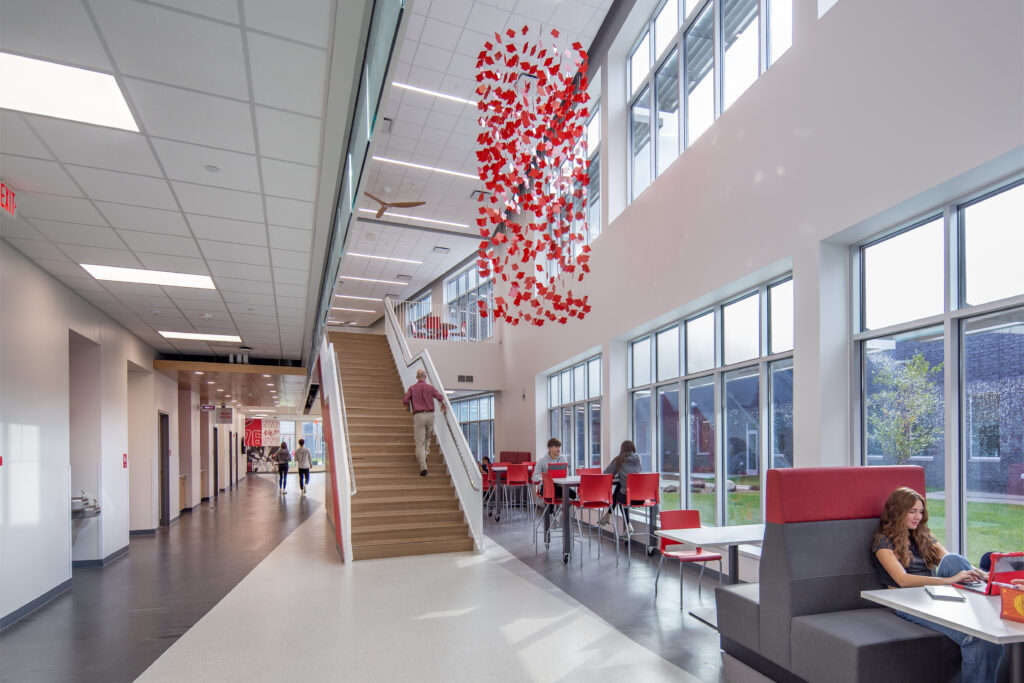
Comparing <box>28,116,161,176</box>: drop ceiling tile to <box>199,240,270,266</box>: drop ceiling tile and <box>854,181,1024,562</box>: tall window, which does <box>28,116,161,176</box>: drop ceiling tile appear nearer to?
<box>199,240,270,266</box>: drop ceiling tile

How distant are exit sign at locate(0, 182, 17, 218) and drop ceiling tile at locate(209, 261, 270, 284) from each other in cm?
174

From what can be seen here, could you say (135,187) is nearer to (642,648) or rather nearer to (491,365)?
(642,648)

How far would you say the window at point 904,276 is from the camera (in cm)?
382

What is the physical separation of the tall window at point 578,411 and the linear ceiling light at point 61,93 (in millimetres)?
7778

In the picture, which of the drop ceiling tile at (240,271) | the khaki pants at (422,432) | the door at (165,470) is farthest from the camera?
the door at (165,470)

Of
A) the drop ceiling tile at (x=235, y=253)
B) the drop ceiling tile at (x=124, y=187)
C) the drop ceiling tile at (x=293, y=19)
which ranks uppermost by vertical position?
the drop ceiling tile at (x=293, y=19)

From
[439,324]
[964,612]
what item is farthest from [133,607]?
[439,324]

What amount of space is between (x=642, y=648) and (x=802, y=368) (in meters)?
2.43

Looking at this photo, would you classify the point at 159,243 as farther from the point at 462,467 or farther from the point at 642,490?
the point at 642,490

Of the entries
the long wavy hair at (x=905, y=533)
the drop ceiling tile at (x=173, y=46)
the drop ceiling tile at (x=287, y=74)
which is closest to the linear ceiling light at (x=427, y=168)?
the drop ceiling tile at (x=287, y=74)

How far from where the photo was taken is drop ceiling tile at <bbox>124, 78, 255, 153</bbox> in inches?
122

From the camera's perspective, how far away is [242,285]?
21.6 ft

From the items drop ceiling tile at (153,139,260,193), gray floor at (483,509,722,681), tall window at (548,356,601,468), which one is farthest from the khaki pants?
drop ceiling tile at (153,139,260,193)

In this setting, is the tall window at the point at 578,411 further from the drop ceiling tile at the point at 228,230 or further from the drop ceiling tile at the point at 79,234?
the drop ceiling tile at the point at 79,234
